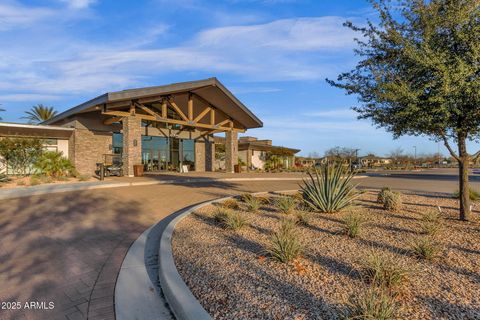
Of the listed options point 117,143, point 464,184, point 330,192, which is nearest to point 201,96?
point 117,143

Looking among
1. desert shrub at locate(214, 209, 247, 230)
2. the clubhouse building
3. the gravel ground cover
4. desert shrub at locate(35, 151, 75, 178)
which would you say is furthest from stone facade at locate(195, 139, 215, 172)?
the gravel ground cover

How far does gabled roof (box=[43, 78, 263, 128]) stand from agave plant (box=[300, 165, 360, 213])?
1228 cm

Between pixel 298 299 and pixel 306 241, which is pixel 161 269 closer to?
pixel 298 299

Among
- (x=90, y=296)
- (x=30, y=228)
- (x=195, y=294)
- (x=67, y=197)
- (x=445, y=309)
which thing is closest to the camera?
(x=445, y=309)

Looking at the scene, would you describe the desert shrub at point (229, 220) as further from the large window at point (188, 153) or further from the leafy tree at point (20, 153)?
the large window at point (188, 153)

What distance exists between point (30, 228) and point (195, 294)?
16.5ft

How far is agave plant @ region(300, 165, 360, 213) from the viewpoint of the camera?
691 centimetres

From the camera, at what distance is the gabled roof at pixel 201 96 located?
627 inches

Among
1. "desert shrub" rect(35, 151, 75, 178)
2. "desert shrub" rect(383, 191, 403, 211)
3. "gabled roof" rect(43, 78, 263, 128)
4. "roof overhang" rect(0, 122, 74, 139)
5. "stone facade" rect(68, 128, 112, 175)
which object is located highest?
"gabled roof" rect(43, 78, 263, 128)

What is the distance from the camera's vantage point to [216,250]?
4410mm

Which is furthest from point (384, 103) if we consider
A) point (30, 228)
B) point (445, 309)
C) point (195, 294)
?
point (30, 228)

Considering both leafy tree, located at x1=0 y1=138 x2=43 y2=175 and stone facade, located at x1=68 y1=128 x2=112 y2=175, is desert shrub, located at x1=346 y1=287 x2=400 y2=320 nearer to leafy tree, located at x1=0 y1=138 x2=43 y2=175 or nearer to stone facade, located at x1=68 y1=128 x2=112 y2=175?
leafy tree, located at x1=0 y1=138 x2=43 y2=175

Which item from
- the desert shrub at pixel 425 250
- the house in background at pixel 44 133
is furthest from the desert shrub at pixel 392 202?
the house in background at pixel 44 133

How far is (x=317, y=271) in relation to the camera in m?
3.48
